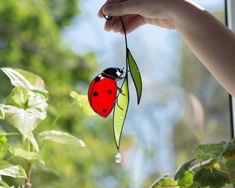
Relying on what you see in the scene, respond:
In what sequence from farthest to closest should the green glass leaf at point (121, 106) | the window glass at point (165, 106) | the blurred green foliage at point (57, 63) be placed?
the blurred green foliage at point (57, 63) < the window glass at point (165, 106) < the green glass leaf at point (121, 106)

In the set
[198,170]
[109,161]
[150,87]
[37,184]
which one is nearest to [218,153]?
[198,170]

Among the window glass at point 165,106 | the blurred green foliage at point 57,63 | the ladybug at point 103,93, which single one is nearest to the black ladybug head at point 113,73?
the ladybug at point 103,93

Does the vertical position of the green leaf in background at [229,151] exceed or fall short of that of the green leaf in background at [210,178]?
it exceeds it

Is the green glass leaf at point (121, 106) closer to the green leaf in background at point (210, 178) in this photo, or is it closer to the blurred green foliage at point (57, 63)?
the green leaf in background at point (210, 178)

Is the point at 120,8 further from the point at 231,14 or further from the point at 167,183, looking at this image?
the point at 231,14

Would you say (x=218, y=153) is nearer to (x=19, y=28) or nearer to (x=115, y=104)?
(x=115, y=104)

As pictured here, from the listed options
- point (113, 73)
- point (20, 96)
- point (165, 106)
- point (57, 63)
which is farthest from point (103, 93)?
point (57, 63)
